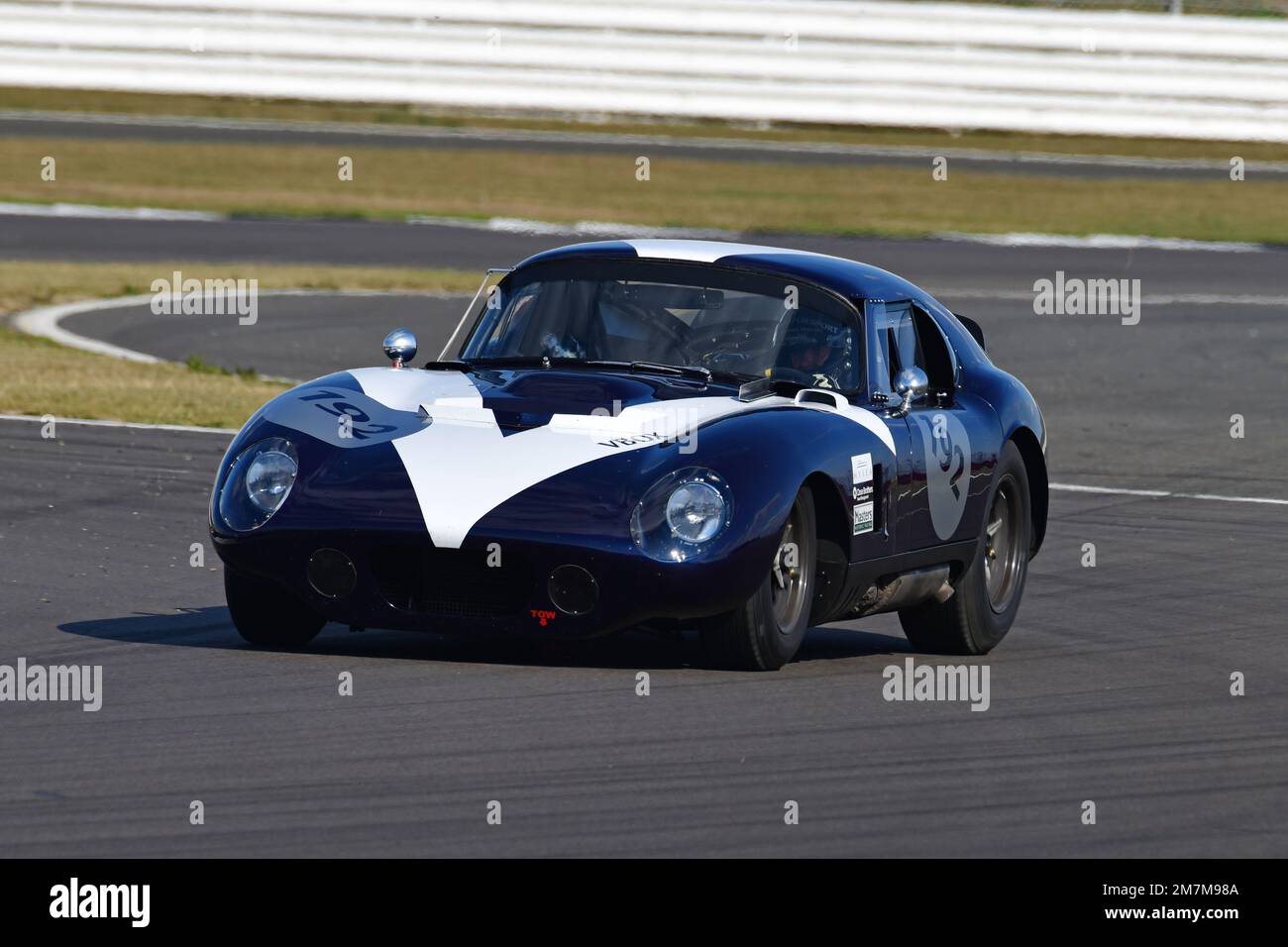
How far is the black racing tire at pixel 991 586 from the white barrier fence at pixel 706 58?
2350 cm

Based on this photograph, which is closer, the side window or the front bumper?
the front bumper

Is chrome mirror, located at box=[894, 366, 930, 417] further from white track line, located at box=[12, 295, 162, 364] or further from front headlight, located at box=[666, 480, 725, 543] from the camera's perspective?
white track line, located at box=[12, 295, 162, 364]

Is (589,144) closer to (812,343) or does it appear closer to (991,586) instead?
(991,586)

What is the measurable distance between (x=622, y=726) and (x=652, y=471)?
93 centimetres

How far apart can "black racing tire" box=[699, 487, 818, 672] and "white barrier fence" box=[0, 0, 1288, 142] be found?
2510 centimetres

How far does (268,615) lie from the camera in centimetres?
798

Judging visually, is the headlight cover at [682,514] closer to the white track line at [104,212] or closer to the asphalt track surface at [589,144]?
the white track line at [104,212]

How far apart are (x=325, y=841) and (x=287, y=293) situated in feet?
54.4

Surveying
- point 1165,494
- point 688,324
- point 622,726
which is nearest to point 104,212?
point 1165,494

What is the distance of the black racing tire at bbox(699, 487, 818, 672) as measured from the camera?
7.58 meters

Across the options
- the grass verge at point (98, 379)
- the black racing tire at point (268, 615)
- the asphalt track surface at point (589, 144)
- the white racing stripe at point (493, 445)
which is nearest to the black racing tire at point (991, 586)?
the white racing stripe at point (493, 445)

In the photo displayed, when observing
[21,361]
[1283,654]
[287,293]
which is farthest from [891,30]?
[1283,654]

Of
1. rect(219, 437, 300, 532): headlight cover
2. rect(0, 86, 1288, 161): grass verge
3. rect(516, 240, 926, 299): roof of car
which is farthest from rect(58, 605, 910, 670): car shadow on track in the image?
rect(0, 86, 1288, 161): grass verge

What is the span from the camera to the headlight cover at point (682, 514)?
7.35m
